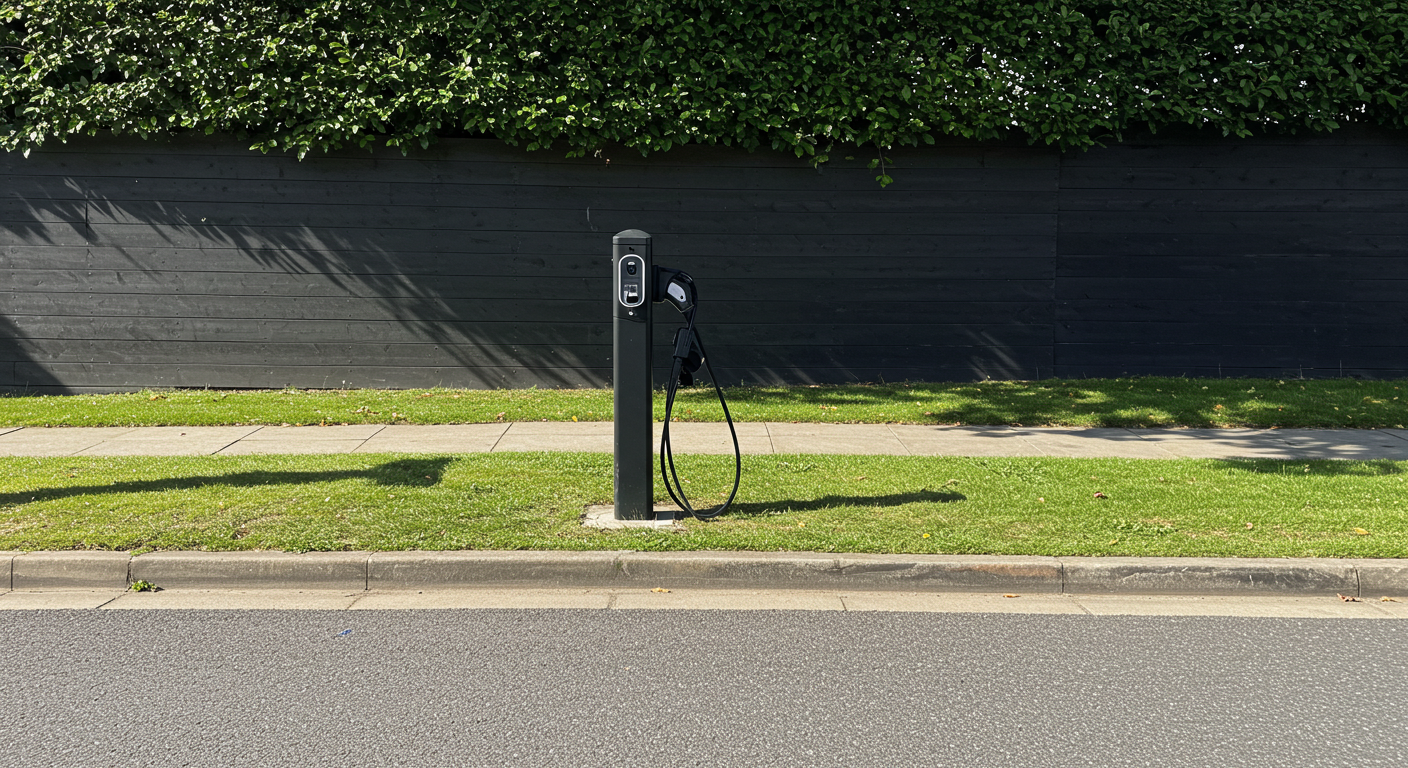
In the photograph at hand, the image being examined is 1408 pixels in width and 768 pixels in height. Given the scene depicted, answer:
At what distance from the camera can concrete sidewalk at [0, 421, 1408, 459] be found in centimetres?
860

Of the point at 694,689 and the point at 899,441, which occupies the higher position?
the point at 899,441

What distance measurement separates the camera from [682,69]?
11.2 meters

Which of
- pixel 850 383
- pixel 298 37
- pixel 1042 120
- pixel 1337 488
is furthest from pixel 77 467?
pixel 1042 120

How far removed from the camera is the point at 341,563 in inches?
224

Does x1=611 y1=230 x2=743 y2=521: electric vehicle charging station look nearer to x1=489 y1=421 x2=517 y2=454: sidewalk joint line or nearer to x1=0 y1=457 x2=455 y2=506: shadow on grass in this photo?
x1=0 y1=457 x2=455 y2=506: shadow on grass

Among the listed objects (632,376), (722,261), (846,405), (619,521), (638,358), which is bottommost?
(619,521)

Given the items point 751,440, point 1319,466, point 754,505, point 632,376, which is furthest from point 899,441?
point 632,376

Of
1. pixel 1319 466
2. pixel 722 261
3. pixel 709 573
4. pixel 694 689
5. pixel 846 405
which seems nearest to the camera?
pixel 694 689

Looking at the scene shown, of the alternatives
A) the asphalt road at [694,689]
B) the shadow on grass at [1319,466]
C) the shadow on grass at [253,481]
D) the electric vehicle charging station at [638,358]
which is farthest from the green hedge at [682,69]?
the asphalt road at [694,689]

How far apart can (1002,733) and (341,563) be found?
3.52m

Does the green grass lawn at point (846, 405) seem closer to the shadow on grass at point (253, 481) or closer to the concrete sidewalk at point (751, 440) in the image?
the concrete sidewalk at point (751, 440)

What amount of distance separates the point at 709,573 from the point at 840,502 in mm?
1477

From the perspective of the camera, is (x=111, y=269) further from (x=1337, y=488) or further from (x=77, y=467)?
(x=1337, y=488)

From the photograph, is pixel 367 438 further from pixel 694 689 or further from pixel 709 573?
A: pixel 694 689
